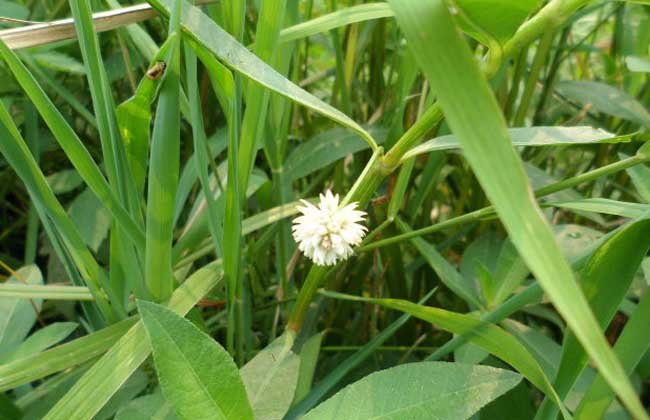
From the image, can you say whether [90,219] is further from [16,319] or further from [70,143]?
[70,143]

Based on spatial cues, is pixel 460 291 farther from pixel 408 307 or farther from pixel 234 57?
pixel 234 57

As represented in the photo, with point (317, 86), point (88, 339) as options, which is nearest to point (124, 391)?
point (88, 339)

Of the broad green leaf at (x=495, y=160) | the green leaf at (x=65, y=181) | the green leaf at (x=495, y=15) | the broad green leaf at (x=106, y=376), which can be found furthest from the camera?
the green leaf at (x=65, y=181)

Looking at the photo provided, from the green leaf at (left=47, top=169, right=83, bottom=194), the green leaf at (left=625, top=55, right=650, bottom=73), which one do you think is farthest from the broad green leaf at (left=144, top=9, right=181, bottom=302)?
the green leaf at (left=625, top=55, right=650, bottom=73)

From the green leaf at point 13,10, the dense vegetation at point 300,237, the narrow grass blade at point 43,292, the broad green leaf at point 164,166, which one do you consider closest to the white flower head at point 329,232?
the dense vegetation at point 300,237

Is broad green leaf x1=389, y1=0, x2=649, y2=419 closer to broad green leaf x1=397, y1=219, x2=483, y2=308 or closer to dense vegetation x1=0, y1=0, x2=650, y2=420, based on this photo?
dense vegetation x1=0, y1=0, x2=650, y2=420

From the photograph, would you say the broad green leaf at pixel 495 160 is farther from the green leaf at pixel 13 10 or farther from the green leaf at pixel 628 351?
the green leaf at pixel 13 10

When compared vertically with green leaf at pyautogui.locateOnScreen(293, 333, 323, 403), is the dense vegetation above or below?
above
